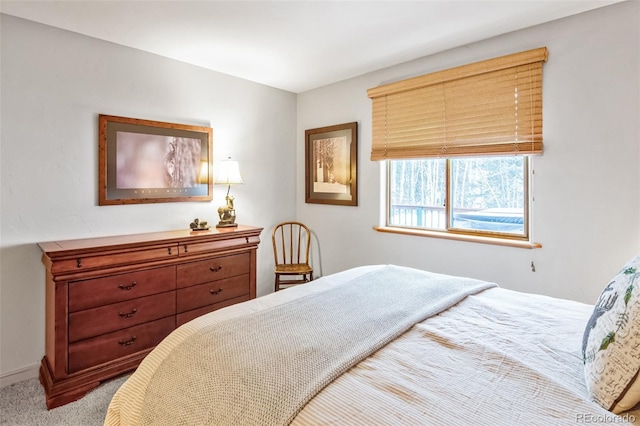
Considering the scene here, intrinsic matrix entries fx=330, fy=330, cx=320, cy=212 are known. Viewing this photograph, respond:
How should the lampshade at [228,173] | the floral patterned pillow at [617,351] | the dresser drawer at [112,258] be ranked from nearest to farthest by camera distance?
1. the floral patterned pillow at [617,351]
2. the dresser drawer at [112,258]
3. the lampshade at [228,173]

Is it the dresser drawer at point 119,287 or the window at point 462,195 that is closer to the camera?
the dresser drawer at point 119,287

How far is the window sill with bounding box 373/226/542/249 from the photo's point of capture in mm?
2439

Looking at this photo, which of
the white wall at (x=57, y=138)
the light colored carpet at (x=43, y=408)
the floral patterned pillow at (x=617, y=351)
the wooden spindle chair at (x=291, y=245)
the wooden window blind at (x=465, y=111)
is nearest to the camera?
the floral patterned pillow at (x=617, y=351)

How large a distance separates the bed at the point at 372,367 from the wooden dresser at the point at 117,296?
1148 mm

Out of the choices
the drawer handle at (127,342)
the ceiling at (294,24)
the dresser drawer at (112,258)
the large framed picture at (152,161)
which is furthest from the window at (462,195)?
Answer: the drawer handle at (127,342)

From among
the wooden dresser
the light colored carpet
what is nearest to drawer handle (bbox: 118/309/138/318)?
the wooden dresser

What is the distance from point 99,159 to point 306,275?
2.23 meters

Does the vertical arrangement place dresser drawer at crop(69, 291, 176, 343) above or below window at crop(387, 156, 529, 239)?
below

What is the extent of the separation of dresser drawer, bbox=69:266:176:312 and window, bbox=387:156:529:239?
211 centimetres

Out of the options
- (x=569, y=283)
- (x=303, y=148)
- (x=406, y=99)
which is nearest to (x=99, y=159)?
(x=303, y=148)

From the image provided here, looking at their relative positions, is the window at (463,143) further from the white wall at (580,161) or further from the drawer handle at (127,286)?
the drawer handle at (127,286)

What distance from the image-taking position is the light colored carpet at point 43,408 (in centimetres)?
190

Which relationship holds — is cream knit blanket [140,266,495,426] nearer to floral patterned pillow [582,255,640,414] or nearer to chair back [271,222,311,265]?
floral patterned pillow [582,255,640,414]

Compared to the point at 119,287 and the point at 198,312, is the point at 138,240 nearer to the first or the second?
the point at 119,287
